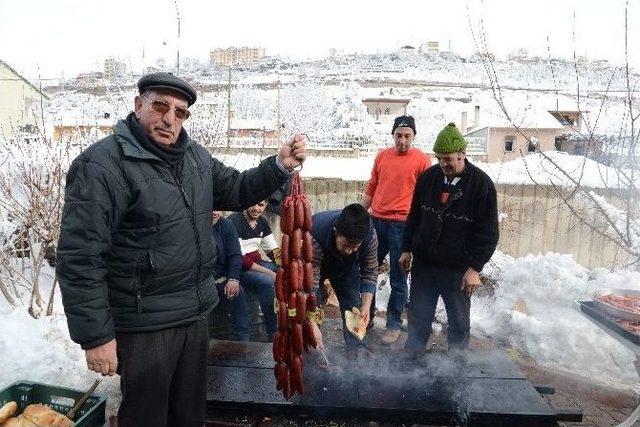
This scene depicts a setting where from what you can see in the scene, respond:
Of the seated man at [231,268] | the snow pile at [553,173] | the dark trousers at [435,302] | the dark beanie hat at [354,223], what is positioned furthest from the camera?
the snow pile at [553,173]

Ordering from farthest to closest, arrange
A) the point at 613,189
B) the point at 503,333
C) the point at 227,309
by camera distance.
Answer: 1. the point at 613,189
2. the point at 503,333
3. the point at 227,309

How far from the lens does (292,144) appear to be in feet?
8.54

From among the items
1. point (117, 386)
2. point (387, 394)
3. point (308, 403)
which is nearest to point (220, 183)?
point (308, 403)

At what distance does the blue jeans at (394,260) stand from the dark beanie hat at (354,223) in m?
1.87

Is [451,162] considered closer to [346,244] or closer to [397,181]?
[346,244]

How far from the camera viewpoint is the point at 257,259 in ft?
18.1

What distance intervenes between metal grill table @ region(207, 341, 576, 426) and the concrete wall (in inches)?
200

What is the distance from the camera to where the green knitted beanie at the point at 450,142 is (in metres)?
4.03

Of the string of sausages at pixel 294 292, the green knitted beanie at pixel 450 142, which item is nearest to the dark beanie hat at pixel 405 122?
the green knitted beanie at pixel 450 142

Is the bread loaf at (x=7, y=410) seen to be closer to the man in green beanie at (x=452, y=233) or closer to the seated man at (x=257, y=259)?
the seated man at (x=257, y=259)

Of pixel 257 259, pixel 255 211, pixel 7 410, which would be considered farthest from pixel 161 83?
pixel 257 259

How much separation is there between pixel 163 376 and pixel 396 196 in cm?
366

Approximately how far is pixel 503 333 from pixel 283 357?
419cm

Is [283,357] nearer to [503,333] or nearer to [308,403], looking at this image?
[308,403]
